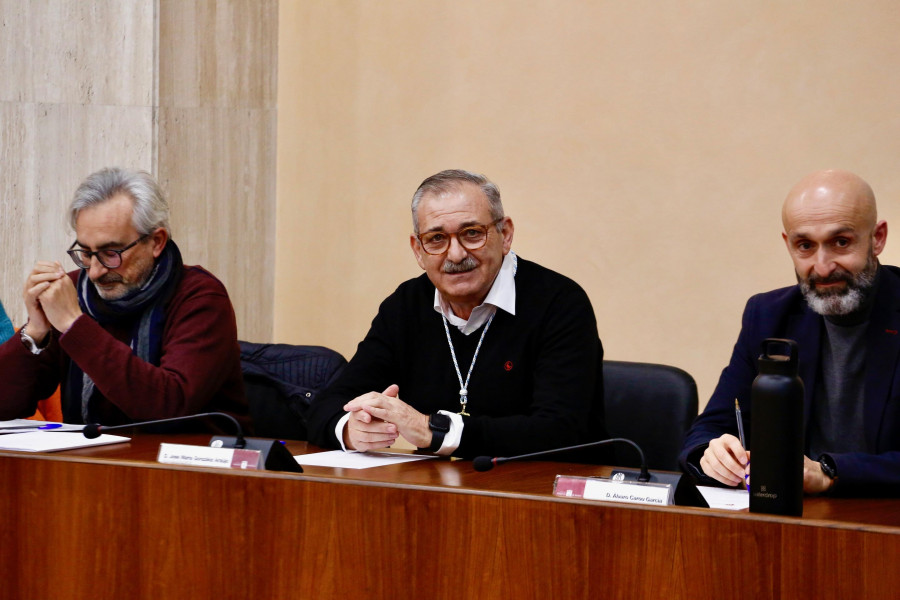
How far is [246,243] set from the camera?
4.46 m

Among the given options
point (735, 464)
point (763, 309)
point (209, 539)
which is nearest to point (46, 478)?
point (209, 539)

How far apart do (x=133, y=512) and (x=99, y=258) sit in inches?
44.3

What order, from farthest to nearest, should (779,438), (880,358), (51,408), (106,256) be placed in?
(51,408) < (106,256) < (880,358) < (779,438)

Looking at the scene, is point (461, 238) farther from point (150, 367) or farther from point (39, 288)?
point (39, 288)

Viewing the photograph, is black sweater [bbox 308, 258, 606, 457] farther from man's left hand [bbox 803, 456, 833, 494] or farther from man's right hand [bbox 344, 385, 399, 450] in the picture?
man's left hand [bbox 803, 456, 833, 494]

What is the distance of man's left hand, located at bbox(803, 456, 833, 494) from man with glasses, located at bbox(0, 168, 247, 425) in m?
1.49

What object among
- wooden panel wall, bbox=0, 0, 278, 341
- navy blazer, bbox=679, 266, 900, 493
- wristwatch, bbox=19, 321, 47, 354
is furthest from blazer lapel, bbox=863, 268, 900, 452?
wooden panel wall, bbox=0, 0, 278, 341

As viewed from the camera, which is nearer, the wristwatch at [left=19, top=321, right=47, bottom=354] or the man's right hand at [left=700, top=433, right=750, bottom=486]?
the man's right hand at [left=700, top=433, right=750, bottom=486]

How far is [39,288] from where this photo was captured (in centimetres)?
259

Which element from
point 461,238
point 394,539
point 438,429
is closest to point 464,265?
point 461,238

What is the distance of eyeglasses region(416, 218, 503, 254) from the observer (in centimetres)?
252

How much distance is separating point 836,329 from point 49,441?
5.59 ft

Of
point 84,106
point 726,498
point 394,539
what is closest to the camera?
point 394,539

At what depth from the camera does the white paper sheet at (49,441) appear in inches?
80.2
